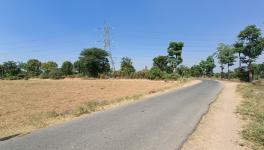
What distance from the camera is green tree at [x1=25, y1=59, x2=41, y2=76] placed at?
109 m

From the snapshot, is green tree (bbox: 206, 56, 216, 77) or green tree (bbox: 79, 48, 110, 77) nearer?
green tree (bbox: 79, 48, 110, 77)

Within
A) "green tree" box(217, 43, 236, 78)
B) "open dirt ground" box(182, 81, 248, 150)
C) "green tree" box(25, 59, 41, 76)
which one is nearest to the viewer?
"open dirt ground" box(182, 81, 248, 150)

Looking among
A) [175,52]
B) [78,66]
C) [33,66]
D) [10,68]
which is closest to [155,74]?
[175,52]

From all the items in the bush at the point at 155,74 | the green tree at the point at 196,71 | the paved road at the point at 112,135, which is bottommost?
the paved road at the point at 112,135

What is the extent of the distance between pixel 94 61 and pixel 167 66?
25.2 meters

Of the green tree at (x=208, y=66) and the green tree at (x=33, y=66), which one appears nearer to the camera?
the green tree at (x=208, y=66)

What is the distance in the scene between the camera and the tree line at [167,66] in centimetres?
4600

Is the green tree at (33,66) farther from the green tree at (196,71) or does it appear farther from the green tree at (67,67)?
the green tree at (196,71)

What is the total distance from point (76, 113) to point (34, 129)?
305 centimetres

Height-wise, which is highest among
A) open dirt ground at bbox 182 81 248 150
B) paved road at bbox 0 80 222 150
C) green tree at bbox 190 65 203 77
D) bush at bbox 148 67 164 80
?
green tree at bbox 190 65 203 77

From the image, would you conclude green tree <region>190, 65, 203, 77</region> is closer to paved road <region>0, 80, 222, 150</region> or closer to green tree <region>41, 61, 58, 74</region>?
green tree <region>41, 61, 58, 74</region>

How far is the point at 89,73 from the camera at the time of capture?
8600cm

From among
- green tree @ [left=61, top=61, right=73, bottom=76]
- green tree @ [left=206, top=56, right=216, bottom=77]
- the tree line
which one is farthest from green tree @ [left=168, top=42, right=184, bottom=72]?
green tree @ [left=61, top=61, right=73, bottom=76]

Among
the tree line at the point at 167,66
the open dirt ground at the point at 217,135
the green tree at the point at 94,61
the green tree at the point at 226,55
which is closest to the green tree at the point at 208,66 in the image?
the tree line at the point at 167,66
